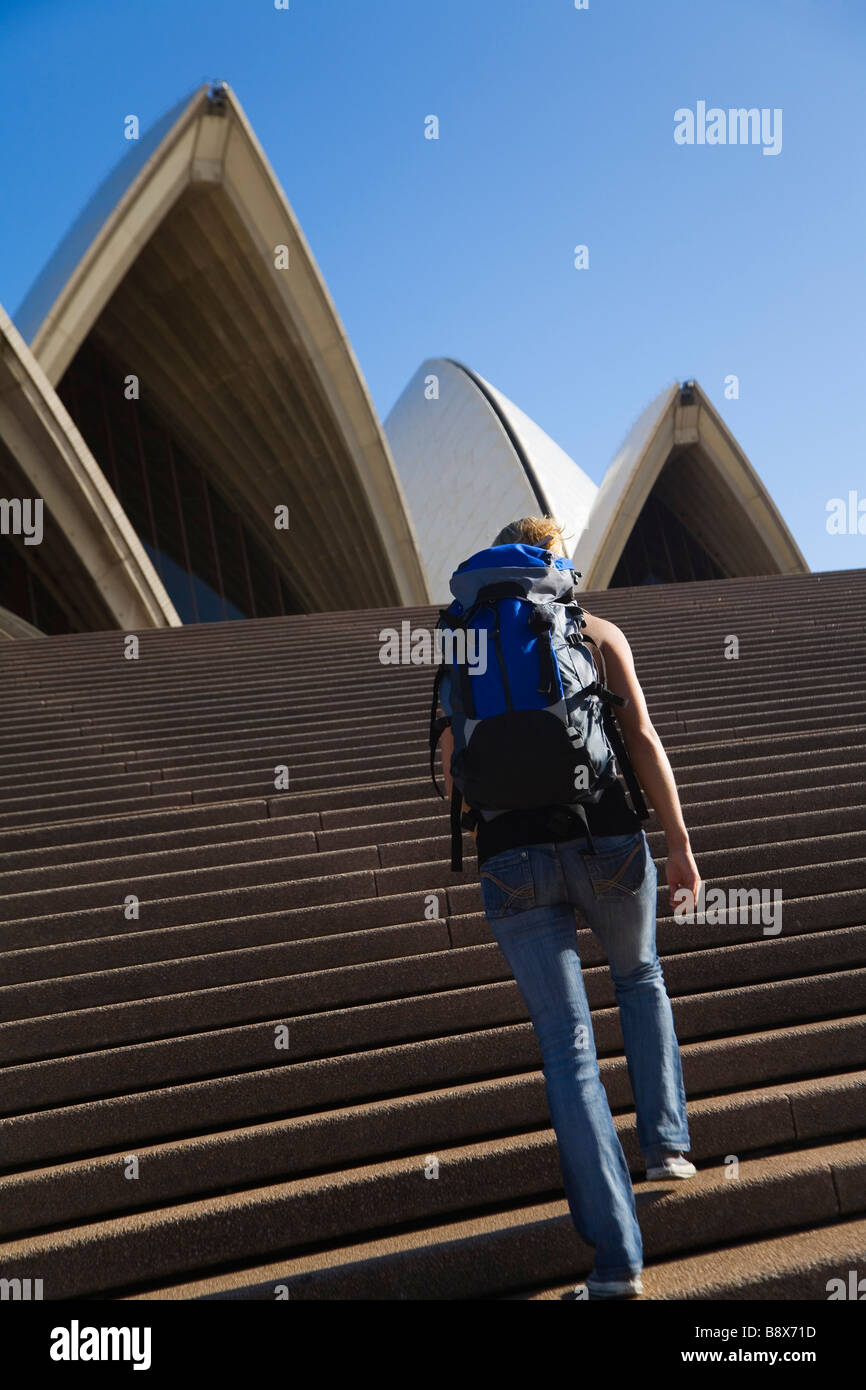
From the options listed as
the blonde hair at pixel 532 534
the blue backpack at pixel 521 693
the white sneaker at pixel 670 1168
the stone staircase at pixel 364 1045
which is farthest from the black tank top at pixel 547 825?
the stone staircase at pixel 364 1045

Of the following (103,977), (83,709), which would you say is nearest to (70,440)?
(83,709)

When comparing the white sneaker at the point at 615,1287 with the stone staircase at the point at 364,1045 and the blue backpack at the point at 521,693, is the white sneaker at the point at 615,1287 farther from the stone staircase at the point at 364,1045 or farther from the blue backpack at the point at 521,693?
the blue backpack at the point at 521,693

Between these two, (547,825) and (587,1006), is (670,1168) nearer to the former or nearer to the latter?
(587,1006)

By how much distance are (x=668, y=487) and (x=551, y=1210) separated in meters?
23.8

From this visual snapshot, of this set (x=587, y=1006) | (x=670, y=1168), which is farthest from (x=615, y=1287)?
(x=587, y=1006)

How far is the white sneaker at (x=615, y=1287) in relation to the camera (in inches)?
68.1

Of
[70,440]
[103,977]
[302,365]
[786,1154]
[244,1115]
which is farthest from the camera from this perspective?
[302,365]

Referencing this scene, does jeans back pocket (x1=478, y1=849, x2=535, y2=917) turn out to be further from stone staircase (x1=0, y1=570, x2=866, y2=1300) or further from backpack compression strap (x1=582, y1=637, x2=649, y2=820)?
stone staircase (x1=0, y1=570, x2=866, y2=1300)

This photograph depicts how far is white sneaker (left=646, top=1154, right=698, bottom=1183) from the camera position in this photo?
76.5 inches

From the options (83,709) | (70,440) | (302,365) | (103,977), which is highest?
(302,365)

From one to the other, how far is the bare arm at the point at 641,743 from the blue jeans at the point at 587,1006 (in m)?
0.12

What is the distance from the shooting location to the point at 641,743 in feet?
6.63
